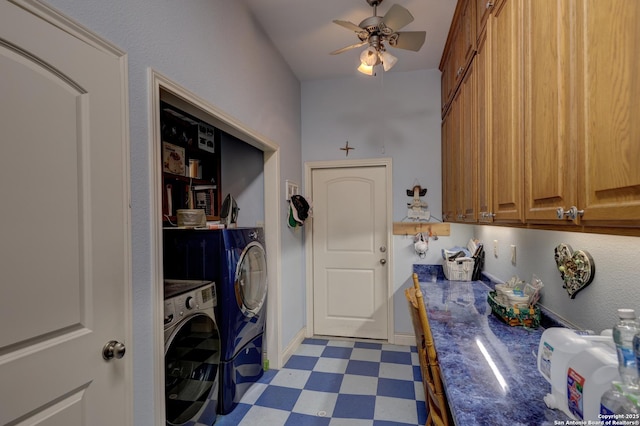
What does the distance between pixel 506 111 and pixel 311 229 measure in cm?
250

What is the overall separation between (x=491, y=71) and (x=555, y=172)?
851 millimetres

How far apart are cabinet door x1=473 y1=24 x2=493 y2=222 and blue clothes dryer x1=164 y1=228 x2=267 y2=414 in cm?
160

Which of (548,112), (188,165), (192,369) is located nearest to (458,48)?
(548,112)

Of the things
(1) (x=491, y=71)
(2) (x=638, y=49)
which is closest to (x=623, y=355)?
(2) (x=638, y=49)

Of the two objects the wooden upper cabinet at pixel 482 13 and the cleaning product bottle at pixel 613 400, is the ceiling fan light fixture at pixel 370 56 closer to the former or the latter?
the wooden upper cabinet at pixel 482 13

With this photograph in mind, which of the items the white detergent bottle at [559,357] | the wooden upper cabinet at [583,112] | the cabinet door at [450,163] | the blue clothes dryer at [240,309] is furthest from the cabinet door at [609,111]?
the blue clothes dryer at [240,309]

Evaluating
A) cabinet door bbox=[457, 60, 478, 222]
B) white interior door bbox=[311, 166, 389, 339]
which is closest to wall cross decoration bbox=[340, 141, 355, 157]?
white interior door bbox=[311, 166, 389, 339]

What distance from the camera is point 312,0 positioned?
7.16ft

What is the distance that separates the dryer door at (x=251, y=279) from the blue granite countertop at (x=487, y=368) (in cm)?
130

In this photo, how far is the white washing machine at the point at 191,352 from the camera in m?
1.65

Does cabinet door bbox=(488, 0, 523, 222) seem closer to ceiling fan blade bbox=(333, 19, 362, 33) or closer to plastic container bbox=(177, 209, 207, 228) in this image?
ceiling fan blade bbox=(333, 19, 362, 33)

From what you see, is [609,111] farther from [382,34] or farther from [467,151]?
[382,34]

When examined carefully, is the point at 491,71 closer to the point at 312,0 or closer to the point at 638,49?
the point at 638,49

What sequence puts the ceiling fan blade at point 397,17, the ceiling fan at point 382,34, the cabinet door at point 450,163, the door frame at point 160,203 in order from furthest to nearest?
the cabinet door at point 450,163, the ceiling fan at point 382,34, the ceiling fan blade at point 397,17, the door frame at point 160,203
